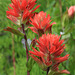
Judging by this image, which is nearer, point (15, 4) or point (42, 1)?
point (15, 4)

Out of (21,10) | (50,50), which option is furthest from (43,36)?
(21,10)

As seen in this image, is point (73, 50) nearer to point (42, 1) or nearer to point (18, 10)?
point (18, 10)

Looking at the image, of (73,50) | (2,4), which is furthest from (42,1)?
(73,50)

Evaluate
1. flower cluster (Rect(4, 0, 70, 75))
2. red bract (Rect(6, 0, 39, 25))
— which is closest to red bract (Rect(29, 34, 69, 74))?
flower cluster (Rect(4, 0, 70, 75))

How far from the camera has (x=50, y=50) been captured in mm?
438

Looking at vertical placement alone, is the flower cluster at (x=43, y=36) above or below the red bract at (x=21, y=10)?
below

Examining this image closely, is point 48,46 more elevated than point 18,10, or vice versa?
point 18,10

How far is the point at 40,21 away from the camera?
52 cm

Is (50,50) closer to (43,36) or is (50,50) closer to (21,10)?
(43,36)

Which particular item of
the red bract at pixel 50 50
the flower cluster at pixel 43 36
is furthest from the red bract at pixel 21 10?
the red bract at pixel 50 50

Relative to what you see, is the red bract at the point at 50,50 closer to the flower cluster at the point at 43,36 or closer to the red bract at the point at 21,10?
the flower cluster at the point at 43,36

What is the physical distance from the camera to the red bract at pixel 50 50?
0.44m

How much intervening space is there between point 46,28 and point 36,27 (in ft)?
0.13

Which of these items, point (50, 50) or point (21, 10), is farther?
point (21, 10)
